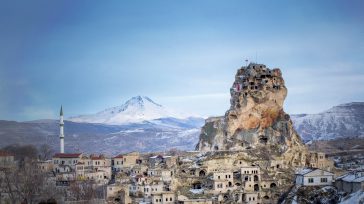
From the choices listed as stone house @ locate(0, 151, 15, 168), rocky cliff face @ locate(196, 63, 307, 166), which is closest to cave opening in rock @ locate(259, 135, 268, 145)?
rocky cliff face @ locate(196, 63, 307, 166)

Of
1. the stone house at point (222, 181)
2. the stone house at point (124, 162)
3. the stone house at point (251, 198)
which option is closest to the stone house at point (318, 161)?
the stone house at point (222, 181)

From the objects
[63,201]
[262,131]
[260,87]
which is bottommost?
[63,201]

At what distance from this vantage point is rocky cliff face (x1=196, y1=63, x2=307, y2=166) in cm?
7606

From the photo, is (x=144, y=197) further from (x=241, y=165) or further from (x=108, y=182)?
(x=241, y=165)

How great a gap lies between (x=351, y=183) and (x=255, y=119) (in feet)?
66.7

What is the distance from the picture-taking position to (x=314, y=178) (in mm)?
64062

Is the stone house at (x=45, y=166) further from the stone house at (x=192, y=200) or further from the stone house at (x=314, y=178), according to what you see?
the stone house at (x=314, y=178)

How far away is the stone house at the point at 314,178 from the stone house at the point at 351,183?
1662 millimetres

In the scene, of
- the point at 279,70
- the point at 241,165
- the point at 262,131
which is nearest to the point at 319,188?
the point at 241,165

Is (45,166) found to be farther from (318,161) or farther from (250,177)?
(318,161)

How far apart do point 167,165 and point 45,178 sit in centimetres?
1279

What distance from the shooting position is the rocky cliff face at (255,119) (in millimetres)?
76062

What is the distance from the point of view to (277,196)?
65.3m

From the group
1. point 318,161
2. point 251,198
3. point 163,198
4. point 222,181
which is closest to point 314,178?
point 251,198
